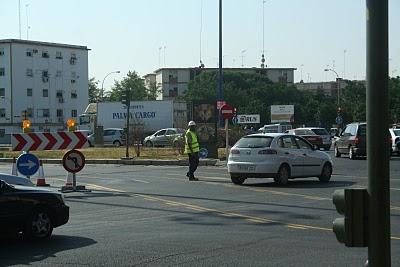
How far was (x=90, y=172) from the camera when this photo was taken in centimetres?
2633

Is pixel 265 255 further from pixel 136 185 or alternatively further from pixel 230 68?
pixel 230 68

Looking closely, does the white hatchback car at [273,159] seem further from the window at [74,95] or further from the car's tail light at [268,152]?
the window at [74,95]

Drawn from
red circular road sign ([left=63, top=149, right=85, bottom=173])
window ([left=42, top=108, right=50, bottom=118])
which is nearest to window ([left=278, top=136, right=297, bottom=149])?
red circular road sign ([left=63, top=149, right=85, bottom=173])

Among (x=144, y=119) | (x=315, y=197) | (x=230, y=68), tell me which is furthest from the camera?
(x=230, y=68)

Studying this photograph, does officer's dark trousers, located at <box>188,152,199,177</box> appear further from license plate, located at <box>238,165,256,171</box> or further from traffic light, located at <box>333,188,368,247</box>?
traffic light, located at <box>333,188,368,247</box>

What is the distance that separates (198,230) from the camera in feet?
35.3

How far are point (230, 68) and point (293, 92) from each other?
3620 centimetres

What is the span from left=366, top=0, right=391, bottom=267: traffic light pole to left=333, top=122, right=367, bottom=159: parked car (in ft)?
92.8

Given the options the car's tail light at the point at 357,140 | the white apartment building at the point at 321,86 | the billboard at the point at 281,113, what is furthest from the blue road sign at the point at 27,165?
the white apartment building at the point at 321,86

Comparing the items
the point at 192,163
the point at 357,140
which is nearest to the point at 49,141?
the point at 192,163

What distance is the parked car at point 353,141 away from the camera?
31.9 meters

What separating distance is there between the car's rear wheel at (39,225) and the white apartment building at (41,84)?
88.6 meters

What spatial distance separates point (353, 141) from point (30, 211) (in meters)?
24.5

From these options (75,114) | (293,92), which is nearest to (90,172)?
(75,114)
